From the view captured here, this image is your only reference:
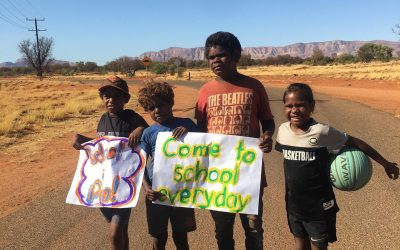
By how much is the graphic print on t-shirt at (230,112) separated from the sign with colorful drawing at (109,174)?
69 cm

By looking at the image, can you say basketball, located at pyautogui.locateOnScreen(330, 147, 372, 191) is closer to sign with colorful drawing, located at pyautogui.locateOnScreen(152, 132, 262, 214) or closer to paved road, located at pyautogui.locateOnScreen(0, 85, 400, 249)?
sign with colorful drawing, located at pyautogui.locateOnScreen(152, 132, 262, 214)

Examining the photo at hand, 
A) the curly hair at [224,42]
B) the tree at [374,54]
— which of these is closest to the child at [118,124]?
the curly hair at [224,42]

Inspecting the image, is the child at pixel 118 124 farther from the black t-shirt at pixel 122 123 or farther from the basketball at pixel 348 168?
the basketball at pixel 348 168

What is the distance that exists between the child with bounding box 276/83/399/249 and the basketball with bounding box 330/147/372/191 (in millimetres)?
45

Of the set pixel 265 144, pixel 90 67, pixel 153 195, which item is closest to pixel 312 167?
pixel 265 144

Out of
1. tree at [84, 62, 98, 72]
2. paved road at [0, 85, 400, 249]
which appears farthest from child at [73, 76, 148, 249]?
tree at [84, 62, 98, 72]

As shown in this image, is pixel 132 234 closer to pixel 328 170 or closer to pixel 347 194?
pixel 328 170

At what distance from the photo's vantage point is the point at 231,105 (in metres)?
3.02

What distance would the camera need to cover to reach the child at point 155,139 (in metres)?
3.11

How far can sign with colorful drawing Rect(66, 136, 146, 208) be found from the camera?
3.34 metres

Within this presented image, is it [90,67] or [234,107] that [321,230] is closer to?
[234,107]

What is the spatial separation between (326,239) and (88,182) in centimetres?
197

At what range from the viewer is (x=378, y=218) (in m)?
4.67

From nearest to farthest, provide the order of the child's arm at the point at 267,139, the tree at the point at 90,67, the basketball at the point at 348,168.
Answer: the basketball at the point at 348,168 < the child's arm at the point at 267,139 < the tree at the point at 90,67
